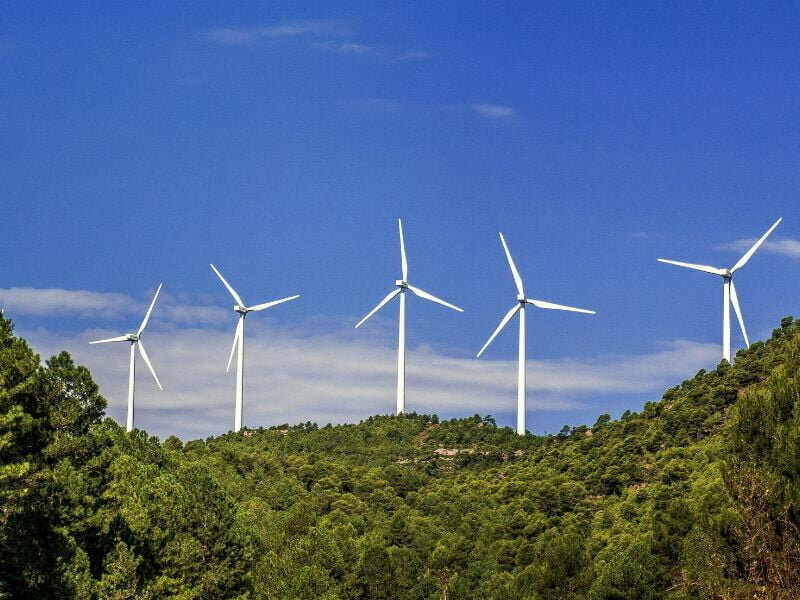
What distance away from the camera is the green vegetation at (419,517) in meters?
51.8

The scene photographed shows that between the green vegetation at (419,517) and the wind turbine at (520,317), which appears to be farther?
the wind turbine at (520,317)

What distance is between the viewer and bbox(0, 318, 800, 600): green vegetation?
170 ft

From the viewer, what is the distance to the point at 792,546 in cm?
4809

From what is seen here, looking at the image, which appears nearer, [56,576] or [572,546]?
[56,576]

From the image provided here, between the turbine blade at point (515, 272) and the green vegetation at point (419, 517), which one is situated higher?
the turbine blade at point (515, 272)

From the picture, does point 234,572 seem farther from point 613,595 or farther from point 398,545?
point 398,545

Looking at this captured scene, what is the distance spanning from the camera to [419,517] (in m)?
153

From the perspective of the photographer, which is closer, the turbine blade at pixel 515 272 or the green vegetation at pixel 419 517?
the green vegetation at pixel 419 517

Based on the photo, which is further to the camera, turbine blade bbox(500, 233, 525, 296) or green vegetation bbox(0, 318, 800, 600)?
turbine blade bbox(500, 233, 525, 296)

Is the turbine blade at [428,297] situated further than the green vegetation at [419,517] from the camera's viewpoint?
Yes

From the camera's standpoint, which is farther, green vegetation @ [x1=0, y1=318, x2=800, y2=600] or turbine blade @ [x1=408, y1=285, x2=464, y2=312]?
turbine blade @ [x1=408, y1=285, x2=464, y2=312]

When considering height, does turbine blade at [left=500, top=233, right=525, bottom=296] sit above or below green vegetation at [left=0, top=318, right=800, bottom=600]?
above

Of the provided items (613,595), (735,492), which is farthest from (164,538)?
(735,492)

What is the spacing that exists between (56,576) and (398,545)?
79.4 metres
